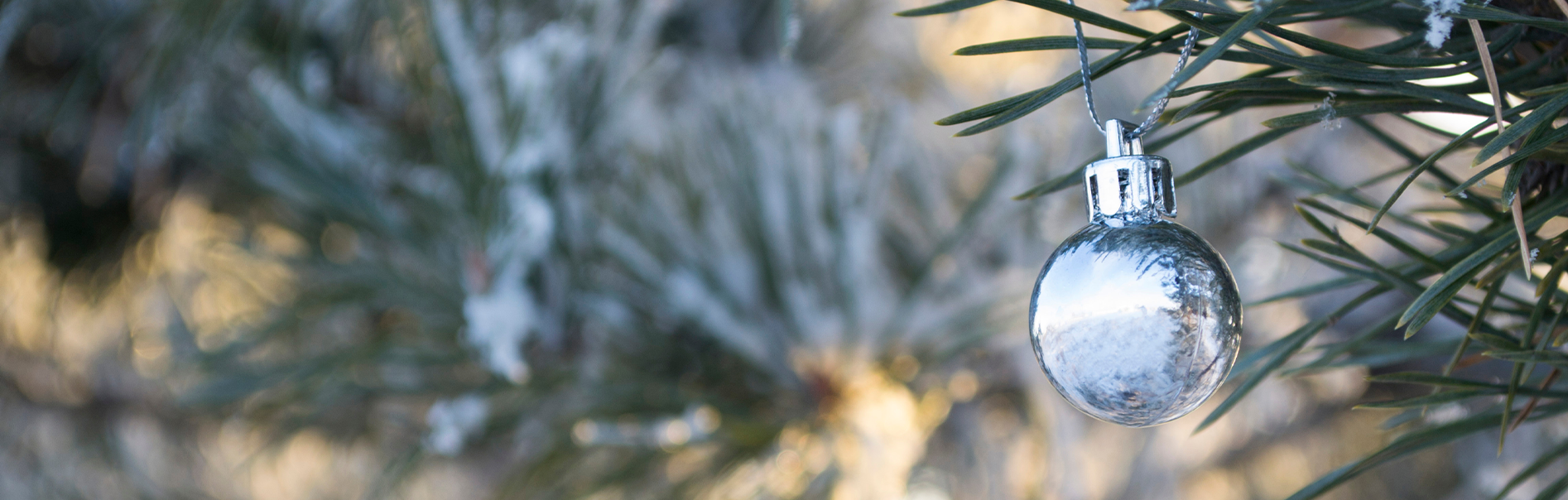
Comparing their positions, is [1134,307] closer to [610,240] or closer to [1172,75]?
[1172,75]

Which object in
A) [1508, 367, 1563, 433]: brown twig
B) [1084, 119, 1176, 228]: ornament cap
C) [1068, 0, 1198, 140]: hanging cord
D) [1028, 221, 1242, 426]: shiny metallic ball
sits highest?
[1068, 0, 1198, 140]: hanging cord

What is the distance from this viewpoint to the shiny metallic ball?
0.19 meters

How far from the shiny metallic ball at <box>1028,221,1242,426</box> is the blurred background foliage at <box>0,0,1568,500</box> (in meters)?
0.09

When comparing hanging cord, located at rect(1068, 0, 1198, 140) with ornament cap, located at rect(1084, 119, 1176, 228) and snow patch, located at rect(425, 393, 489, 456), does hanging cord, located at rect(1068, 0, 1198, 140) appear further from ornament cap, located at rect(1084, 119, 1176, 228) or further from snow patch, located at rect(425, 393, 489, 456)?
snow patch, located at rect(425, 393, 489, 456)

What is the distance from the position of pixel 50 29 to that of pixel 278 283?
189mm

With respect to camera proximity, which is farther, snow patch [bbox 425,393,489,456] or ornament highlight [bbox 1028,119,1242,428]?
snow patch [bbox 425,393,489,456]

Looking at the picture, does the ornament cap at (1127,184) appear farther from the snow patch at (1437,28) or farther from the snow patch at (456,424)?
the snow patch at (456,424)

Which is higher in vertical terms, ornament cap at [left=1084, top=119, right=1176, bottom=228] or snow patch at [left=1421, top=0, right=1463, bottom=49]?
snow patch at [left=1421, top=0, right=1463, bottom=49]

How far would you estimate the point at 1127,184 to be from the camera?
0.20m

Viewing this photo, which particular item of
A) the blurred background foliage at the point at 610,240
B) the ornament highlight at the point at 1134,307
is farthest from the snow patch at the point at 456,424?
the ornament highlight at the point at 1134,307

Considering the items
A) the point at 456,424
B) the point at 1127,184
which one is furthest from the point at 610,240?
the point at 1127,184

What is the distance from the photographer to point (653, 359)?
43 cm

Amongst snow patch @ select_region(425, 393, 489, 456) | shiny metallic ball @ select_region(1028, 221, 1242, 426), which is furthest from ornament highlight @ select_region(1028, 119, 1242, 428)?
snow patch @ select_region(425, 393, 489, 456)

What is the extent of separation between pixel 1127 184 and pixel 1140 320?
1.2 inches
